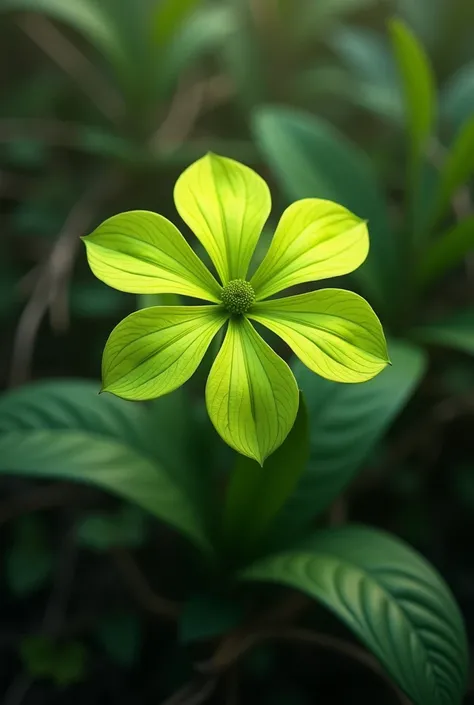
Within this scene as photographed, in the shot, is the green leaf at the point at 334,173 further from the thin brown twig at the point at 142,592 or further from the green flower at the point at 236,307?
the thin brown twig at the point at 142,592

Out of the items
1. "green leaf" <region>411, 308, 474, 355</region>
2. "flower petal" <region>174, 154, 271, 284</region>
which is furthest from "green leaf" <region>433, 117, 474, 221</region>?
"flower petal" <region>174, 154, 271, 284</region>

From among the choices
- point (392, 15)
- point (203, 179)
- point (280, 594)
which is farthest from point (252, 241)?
point (392, 15)

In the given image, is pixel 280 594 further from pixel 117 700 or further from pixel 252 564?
pixel 117 700

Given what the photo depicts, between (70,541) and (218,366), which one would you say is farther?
(70,541)

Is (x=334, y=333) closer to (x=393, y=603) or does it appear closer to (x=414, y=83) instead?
(x=393, y=603)

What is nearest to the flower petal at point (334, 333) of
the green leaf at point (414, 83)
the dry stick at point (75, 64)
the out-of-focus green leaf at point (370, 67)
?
the green leaf at point (414, 83)

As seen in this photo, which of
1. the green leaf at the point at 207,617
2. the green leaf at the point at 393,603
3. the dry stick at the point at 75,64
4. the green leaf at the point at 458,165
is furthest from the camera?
the dry stick at the point at 75,64
